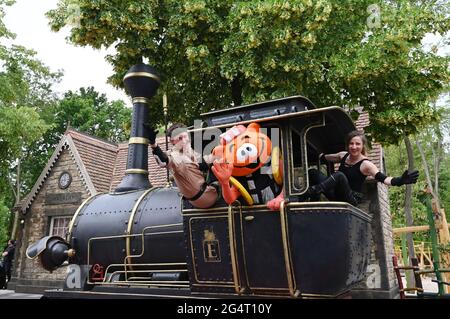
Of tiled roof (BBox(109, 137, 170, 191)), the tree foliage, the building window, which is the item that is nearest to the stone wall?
the building window

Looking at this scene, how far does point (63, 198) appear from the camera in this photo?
1345cm

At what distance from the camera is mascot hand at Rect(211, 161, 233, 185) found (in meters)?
3.28

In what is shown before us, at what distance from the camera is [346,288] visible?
3.37m

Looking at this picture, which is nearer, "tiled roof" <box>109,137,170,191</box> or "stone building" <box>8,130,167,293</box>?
"tiled roof" <box>109,137,170,191</box>

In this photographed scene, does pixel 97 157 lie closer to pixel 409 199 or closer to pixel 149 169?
pixel 149 169

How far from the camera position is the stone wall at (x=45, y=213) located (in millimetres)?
13188

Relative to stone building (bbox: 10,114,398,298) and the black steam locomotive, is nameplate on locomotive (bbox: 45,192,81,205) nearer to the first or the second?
stone building (bbox: 10,114,398,298)

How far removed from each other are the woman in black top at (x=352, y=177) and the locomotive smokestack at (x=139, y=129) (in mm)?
2506

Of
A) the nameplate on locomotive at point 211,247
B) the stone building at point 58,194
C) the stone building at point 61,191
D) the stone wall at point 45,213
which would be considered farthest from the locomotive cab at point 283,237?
the stone wall at point 45,213

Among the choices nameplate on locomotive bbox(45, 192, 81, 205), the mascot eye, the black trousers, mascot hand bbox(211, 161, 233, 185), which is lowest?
the black trousers

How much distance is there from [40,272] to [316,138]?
40.6ft

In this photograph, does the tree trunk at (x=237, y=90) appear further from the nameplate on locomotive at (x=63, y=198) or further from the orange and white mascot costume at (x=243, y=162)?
the nameplate on locomotive at (x=63, y=198)

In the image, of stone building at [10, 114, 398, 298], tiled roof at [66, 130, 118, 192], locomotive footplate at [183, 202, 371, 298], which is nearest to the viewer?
locomotive footplate at [183, 202, 371, 298]

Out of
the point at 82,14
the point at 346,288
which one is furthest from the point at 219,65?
the point at 346,288
